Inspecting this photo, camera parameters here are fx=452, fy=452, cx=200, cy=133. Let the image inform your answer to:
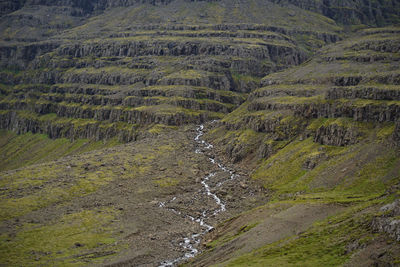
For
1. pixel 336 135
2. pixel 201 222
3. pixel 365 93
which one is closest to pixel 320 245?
pixel 201 222

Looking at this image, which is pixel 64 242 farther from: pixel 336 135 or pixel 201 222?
pixel 336 135

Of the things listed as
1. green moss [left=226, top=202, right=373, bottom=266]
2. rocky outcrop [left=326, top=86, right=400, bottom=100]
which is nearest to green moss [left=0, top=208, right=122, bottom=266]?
green moss [left=226, top=202, right=373, bottom=266]

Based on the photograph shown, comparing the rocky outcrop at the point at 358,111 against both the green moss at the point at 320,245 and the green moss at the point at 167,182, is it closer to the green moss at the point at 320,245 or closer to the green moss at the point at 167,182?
the green moss at the point at 167,182

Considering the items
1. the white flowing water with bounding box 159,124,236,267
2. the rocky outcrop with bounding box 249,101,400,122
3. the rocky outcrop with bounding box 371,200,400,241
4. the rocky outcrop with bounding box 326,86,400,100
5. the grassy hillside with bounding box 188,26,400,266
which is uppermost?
the rocky outcrop with bounding box 326,86,400,100

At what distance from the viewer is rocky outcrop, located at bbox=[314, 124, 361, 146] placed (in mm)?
166250

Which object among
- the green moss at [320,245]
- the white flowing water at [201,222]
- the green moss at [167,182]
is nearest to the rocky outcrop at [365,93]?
the white flowing water at [201,222]

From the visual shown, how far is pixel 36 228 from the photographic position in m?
137

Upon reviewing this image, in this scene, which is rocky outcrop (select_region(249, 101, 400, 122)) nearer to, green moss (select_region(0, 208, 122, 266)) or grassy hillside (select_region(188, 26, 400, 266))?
grassy hillside (select_region(188, 26, 400, 266))

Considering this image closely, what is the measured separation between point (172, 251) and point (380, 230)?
60861 millimetres

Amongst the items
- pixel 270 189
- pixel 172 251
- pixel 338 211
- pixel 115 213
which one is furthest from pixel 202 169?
pixel 338 211

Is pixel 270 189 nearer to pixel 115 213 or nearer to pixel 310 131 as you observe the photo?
pixel 310 131

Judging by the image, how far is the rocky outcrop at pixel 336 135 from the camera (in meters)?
166

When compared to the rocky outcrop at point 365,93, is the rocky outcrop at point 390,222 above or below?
below

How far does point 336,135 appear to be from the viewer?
17200 cm
